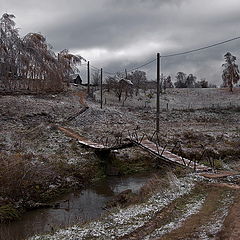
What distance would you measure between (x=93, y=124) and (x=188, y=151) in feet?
48.4

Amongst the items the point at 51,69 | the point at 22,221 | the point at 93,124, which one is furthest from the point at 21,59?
the point at 22,221

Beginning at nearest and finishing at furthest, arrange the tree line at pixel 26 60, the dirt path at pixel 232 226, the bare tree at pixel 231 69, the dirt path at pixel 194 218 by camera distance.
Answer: the dirt path at pixel 232 226 → the dirt path at pixel 194 218 → the tree line at pixel 26 60 → the bare tree at pixel 231 69

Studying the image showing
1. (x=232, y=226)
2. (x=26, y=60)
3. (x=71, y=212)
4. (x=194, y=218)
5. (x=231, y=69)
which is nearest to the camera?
(x=232, y=226)

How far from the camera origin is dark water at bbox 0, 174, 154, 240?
13789 millimetres

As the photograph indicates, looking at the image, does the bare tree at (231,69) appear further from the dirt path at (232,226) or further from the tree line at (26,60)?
the dirt path at (232,226)

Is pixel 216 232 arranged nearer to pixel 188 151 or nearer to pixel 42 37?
pixel 188 151

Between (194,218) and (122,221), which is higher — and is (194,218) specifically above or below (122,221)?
above

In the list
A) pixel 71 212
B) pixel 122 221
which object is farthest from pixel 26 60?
pixel 122 221

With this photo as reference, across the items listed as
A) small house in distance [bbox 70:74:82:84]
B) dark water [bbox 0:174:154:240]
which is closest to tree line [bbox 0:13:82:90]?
small house in distance [bbox 70:74:82:84]

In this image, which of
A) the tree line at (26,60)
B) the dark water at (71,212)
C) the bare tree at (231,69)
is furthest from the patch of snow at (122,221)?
the bare tree at (231,69)

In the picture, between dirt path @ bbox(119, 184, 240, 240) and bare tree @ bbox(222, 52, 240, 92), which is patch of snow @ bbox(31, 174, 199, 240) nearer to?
dirt path @ bbox(119, 184, 240, 240)

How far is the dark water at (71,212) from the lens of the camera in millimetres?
13789

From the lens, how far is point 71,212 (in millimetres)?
16250

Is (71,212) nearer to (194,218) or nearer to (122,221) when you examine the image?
(122,221)
